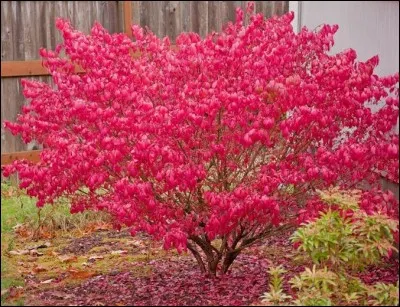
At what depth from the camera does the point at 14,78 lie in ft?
38.3

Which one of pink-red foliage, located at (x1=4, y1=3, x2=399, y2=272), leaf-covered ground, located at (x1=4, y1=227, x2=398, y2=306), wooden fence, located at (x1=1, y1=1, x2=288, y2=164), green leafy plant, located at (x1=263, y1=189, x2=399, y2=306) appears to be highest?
wooden fence, located at (x1=1, y1=1, x2=288, y2=164)

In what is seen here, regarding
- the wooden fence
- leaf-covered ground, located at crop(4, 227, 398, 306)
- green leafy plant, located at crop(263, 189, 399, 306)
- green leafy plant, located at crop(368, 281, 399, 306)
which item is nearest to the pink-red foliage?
green leafy plant, located at crop(263, 189, 399, 306)

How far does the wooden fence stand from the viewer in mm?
11656

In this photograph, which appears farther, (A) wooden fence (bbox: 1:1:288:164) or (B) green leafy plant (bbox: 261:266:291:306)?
(A) wooden fence (bbox: 1:1:288:164)

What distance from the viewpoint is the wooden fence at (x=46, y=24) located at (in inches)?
459

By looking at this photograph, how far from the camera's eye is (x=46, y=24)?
11.9m

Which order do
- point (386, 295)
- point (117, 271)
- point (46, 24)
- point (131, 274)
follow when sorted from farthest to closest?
1. point (46, 24)
2. point (117, 271)
3. point (131, 274)
4. point (386, 295)

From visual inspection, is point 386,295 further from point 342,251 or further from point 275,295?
point 275,295

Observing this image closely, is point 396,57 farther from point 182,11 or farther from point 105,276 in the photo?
point 182,11

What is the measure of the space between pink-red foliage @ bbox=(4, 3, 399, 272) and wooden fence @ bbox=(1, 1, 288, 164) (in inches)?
167

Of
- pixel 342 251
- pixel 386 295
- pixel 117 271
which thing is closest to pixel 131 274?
pixel 117 271

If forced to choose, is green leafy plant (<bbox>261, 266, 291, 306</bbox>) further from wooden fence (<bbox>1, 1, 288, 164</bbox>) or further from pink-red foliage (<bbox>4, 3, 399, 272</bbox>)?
wooden fence (<bbox>1, 1, 288, 164</bbox>)

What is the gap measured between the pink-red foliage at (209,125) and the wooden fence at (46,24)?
4.25 metres

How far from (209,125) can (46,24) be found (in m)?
5.98
